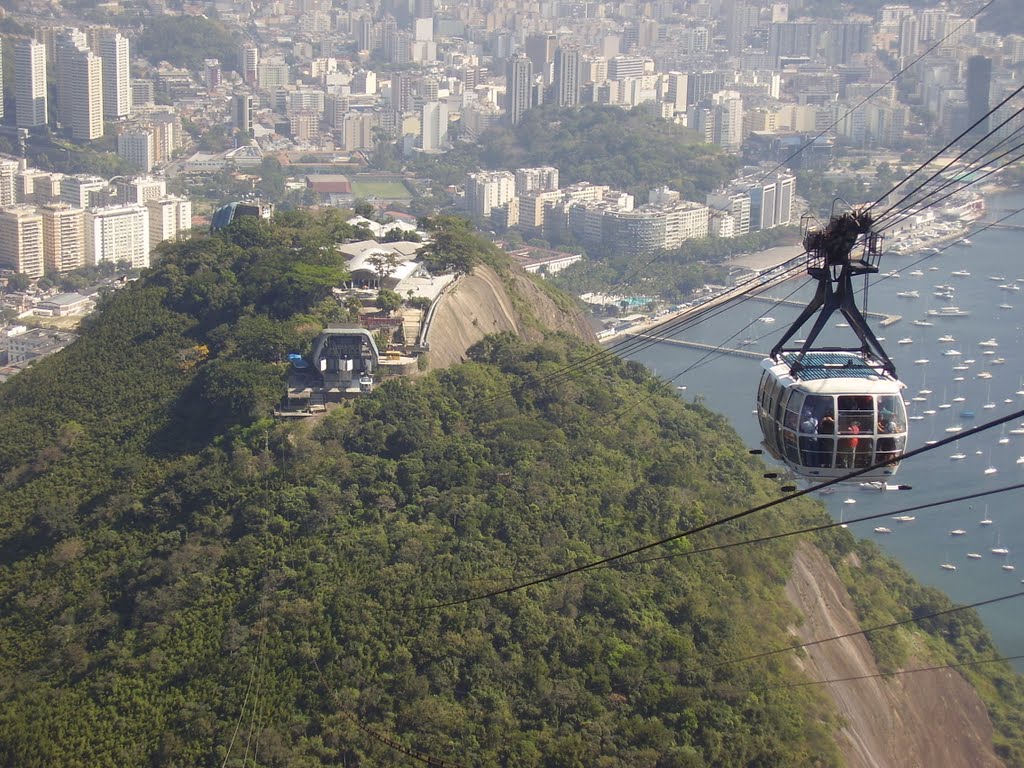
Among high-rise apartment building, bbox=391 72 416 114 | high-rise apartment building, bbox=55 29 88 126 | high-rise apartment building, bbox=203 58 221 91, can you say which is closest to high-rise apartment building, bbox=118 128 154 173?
high-rise apartment building, bbox=55 29 88 126

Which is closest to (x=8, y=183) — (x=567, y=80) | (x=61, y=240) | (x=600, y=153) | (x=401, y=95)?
(x=61, y=240)

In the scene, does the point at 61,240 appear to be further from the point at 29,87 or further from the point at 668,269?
the point at 29,87

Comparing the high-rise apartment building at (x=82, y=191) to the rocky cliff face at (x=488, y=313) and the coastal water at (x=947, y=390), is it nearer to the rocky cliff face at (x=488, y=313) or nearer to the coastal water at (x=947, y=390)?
the coastal water at (x=947, y=390)

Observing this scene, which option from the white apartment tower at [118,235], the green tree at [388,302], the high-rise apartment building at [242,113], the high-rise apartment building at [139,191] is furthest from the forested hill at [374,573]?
the high-rise apartment building at [242,113]

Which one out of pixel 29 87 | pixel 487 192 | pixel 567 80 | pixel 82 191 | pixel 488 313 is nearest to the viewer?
pixel 488 313

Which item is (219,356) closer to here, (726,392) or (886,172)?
(726,392)

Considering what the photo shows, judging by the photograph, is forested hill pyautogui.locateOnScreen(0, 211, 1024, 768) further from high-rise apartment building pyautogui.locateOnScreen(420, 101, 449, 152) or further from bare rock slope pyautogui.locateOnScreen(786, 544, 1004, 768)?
high-rise apartment building pyautogui.locateOnScreen(420, 101, 449, 152)
